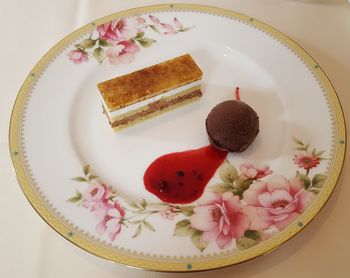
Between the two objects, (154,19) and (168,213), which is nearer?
(168,213)

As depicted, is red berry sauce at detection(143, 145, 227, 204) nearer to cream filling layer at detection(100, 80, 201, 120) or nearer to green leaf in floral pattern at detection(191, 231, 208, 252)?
green leaf in floral pattern at detection(191, 231, 208, 252)

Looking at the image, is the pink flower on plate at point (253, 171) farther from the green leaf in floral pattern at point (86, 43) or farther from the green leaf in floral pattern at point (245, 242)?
the green leaf in floral pattern at point (86, 43)

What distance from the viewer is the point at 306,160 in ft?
4.36

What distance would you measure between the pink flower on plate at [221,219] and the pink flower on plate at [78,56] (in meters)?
0.86

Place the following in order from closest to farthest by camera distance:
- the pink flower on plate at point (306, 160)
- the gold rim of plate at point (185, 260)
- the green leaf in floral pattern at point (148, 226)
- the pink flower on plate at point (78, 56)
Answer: the gold rim of plate at point (185, 260), the green leaf in floral pattern at point (148, 226), the pink flower on plate at point (306, 160), the pink flower on plate at point (78, 56)

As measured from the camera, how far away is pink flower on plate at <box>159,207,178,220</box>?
4.01 feet

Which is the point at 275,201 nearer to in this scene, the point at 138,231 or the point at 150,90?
the point at 138,231

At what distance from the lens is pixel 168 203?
1294 mm

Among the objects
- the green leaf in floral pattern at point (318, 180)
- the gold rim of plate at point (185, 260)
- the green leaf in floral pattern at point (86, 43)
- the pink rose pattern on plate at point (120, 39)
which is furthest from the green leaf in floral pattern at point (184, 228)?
the green leaf in floral pattern at point (86, 43)

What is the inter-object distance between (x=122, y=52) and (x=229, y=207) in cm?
89

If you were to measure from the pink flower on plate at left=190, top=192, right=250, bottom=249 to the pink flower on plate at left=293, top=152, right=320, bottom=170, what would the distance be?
27cm

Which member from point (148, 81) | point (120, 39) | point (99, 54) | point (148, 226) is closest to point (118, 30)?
→ point (120, 39)

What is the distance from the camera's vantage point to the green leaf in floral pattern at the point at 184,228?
3.86ft

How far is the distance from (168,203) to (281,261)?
1.38 feet
